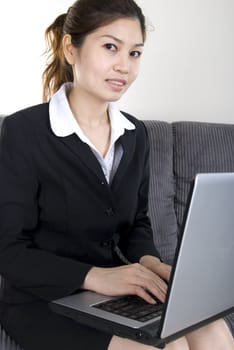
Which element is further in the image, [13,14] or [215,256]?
[13,14]

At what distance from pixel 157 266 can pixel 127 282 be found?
0.55 feet

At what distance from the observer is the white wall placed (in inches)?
88.4

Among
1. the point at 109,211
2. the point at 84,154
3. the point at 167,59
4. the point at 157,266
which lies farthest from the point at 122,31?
the point at 167,59

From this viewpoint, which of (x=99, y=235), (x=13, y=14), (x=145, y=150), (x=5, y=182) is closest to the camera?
(x=5, y=182)

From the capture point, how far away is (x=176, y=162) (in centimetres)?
210

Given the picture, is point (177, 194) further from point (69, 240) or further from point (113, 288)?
point (113, 288)

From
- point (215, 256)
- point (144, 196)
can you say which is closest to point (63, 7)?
point (144, 196)

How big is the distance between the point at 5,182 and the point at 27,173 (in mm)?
51

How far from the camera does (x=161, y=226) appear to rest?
6.53 feet

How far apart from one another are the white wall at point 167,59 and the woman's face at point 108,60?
900mm

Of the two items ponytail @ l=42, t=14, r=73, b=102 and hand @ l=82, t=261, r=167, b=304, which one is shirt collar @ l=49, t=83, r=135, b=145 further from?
hand @ l=82, t=261, r=167, b=304

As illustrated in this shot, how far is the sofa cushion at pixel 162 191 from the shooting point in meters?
1.99

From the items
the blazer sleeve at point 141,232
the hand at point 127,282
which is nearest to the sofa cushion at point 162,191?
the blazer sleeve at point 141,232

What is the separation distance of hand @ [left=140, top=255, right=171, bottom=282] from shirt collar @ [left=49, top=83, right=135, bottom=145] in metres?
0.29
